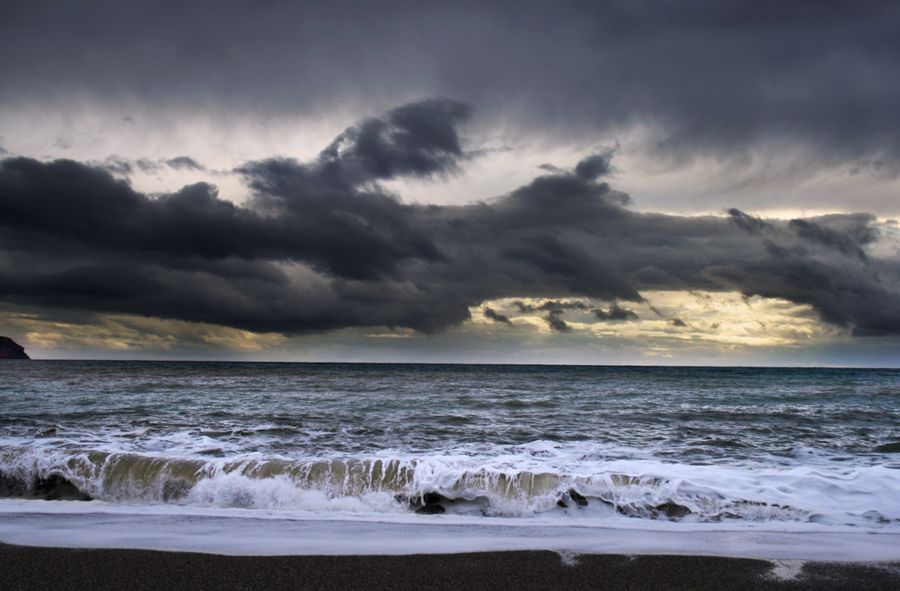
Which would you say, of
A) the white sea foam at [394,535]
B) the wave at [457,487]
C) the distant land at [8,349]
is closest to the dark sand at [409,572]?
the white sea foam at [394,535]

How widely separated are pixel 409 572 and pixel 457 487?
3.29 metres

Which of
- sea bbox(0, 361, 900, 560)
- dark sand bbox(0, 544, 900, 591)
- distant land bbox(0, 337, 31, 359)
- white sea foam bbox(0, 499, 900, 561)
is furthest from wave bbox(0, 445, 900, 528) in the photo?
distant land bbox(0, 337, 31, 359)

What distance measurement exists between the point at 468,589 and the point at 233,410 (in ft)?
52.1

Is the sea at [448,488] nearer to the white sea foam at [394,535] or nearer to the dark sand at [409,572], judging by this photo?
the white sea foam at [394,535]

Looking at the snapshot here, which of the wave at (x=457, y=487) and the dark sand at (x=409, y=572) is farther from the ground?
the dark sand at (x=409, y=572)

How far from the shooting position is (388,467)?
805 centimetres

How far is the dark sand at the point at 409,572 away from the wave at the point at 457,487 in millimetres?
2252

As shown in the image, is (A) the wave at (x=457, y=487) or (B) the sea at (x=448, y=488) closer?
(B) the sea at (x=448, y=488)

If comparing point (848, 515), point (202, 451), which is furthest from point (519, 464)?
point (202, 451)

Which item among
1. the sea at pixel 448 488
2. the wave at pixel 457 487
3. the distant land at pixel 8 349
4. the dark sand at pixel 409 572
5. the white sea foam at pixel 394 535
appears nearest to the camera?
the dark sand at pixel 409 572

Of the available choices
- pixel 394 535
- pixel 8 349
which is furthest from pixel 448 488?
pixel 8 349

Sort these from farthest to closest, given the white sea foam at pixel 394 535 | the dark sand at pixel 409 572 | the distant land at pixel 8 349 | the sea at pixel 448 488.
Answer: the distant land at pixel 8 349 < the sea at pixel 448 488 < the white sea foam at pixel 394 535 < the dark sand at pixel 409 572

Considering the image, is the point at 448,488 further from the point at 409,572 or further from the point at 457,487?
the point at 409,572

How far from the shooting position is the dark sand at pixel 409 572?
163 inches
